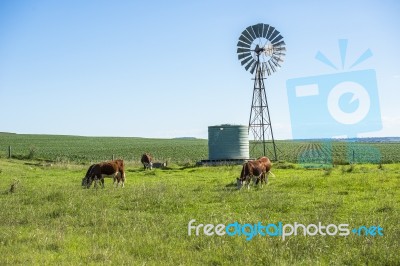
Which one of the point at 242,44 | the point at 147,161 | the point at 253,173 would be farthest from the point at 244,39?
the point at 253,173

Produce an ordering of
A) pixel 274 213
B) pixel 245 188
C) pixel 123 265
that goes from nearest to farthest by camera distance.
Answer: pixel 123 265 → pixel 274 213 → pixel 245 188

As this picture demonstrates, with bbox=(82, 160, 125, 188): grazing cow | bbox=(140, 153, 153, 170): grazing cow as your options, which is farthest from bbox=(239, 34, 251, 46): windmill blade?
bbox=(82, 160, 125, 188): grazing cow

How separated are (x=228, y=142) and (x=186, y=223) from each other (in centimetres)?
2772

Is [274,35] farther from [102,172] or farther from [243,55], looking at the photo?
[102,172]

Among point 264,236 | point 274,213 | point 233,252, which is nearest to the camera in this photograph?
point 233,252

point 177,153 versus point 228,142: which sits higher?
point 228,142

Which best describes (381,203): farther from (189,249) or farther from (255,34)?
(255,34)

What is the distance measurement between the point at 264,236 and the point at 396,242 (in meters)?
2.31

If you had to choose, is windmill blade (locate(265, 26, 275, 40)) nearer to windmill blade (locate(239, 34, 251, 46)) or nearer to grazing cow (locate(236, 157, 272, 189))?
windmill blade (locate(239, 34, 251, 46))

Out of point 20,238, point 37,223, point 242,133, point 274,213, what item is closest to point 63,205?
point 37,223

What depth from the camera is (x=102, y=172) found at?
19859 millimetres

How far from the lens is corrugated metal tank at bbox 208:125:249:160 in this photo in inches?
1483

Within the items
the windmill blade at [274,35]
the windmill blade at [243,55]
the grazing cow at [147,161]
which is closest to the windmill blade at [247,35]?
the windmill blade at [243,55]

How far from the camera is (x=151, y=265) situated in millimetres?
7090
